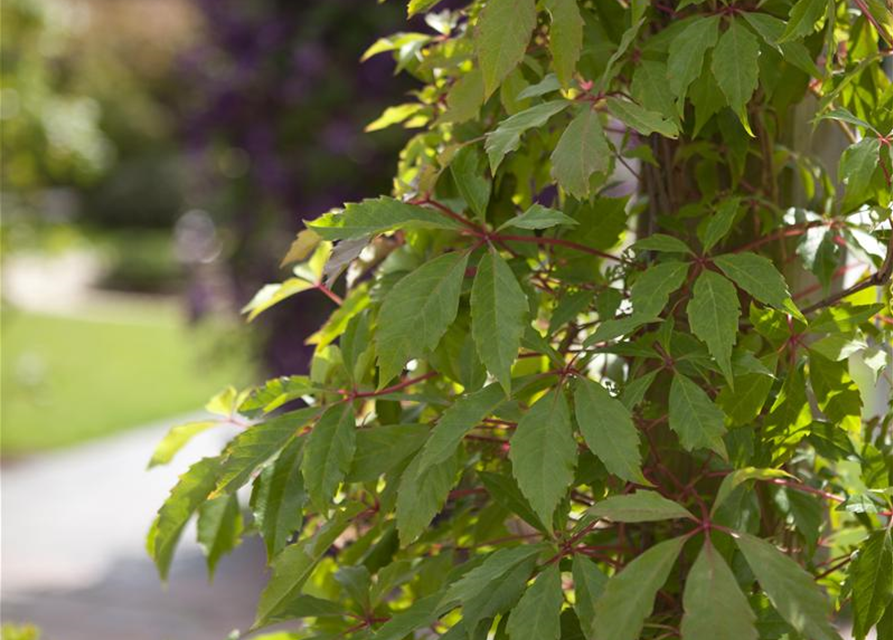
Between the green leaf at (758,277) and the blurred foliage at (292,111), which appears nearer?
the green leaf at (758,277)

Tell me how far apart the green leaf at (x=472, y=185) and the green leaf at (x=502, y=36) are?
11cm

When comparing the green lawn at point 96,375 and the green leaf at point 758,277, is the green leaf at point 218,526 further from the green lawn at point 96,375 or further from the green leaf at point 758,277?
the green lawn at point 96,375

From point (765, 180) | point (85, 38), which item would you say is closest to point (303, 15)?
point (765, 180)

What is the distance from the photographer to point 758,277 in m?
0.95

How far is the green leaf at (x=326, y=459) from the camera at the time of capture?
1025 millimetres

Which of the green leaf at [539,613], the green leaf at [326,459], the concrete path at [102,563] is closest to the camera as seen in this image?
the green leaf at [539,613]

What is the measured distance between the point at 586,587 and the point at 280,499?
0.28m

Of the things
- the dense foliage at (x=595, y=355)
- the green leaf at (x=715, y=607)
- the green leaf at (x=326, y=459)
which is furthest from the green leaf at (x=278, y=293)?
the green leaf at (x=715, y=607)

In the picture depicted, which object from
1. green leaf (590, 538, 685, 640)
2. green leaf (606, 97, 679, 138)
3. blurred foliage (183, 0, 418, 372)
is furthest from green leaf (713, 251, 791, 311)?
blurred foliage (183, 0, 418, 372)

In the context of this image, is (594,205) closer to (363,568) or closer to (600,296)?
(600,296)

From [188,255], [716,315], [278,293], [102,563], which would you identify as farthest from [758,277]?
[188,255]

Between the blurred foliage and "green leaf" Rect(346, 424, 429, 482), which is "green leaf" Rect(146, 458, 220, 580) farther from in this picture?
the blurred foliage

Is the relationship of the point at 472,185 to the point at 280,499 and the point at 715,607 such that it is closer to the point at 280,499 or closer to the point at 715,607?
the point at 280,499

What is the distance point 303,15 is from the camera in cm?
465
